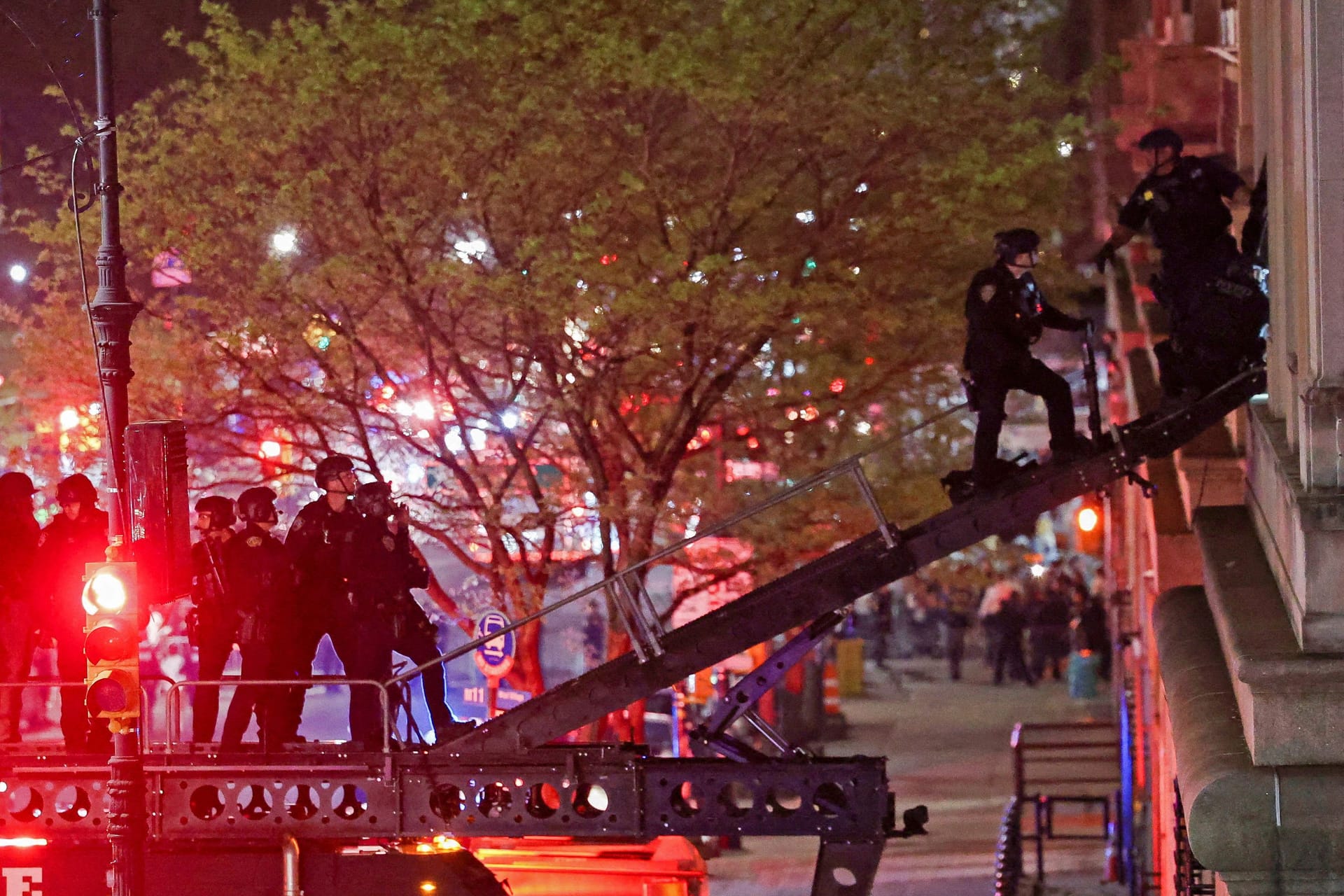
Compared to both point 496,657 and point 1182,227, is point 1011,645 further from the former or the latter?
point 1182,227

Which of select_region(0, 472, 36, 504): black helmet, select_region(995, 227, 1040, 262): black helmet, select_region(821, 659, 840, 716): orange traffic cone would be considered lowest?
select_region(821, 659, 840, 716): orange traffic cone

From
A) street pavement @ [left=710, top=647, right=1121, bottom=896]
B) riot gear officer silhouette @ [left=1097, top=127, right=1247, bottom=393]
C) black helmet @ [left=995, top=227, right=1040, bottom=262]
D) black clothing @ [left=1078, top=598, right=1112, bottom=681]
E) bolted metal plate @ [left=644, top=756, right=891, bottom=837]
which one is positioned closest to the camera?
bolted metal plate @ [left=644, top=756, right=891, bottom=837]

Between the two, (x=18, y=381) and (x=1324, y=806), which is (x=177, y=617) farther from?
(x=1324, y=806)

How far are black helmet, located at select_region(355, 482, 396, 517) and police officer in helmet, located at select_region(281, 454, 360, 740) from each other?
7 centimetres

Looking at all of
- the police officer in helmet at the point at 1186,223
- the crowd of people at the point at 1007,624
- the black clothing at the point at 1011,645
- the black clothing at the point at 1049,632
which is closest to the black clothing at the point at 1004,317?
the police officer in helmet at the point at 1186,223

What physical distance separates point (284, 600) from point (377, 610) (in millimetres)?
566

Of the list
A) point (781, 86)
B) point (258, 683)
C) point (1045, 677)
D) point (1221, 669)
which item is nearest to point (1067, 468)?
point (1221, 669)

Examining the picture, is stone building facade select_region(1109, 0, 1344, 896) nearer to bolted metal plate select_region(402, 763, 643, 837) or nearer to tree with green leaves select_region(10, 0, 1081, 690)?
bolted metal plate select_region(402, 763, 643, 837)

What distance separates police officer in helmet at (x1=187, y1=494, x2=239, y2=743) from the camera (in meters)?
9.84

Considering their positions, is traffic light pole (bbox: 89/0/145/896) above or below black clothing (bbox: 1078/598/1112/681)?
above

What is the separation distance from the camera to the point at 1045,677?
3375 centimetres

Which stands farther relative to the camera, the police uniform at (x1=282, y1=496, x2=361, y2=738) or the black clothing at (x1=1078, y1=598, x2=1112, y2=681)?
the black clothing at (x1=1078, y1=598, x2=1112, y2=681)

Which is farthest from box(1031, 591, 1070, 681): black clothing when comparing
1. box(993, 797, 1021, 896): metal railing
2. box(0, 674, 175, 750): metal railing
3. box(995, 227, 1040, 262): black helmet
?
box(0, 674, 175, 750): metal railing

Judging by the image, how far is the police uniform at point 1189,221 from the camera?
34.6 feet
